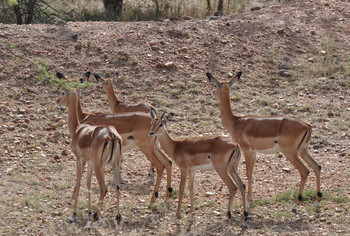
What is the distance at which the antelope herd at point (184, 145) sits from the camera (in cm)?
859

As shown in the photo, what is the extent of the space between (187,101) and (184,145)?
5.31m

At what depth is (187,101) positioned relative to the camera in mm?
14477

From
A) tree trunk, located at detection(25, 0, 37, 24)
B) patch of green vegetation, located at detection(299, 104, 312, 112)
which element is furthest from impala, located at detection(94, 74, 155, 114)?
tree trunk, located at detection(25, 0, 37, 24)

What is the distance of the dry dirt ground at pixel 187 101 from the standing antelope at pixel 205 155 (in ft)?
1.98

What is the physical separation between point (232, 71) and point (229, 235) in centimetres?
794

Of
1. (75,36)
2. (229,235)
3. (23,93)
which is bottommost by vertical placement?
(229,235)

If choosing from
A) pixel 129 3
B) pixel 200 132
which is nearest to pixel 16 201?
pixel 200 132

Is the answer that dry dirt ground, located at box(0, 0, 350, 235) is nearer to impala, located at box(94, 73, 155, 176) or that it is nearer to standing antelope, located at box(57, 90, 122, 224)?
standing antelope, located at box(57, 90, 122, 224)

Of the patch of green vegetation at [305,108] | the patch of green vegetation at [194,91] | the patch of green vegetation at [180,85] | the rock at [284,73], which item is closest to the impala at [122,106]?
the patch of green vegetation at [180,85]

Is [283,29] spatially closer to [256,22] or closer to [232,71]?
[256,22]

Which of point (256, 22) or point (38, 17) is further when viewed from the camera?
point (38, 17)

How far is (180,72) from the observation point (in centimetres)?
1549

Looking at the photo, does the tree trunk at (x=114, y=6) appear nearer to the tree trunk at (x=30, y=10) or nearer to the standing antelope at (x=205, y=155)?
the tree trunk at (x=30, y=10)

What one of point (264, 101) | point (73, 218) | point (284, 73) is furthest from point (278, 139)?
point (284, 73)
